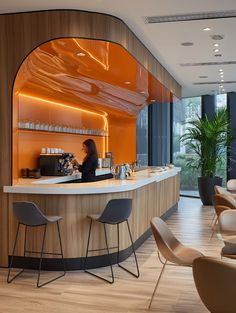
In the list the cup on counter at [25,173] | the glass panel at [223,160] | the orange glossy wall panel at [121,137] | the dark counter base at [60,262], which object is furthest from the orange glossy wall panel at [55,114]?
the glass panel at [223,160]

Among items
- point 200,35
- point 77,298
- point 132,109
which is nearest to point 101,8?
point 200,35

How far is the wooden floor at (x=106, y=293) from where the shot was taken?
379 cm

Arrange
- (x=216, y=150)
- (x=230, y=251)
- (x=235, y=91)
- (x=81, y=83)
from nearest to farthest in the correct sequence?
1. (x=230, y=251)
2. (x=81, y=83)
3. (x=216, y=150)
4. (x=235, y=91)

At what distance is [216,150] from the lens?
10336mm

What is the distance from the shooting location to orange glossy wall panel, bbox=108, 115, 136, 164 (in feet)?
34.1

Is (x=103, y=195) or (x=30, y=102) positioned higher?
(x=30, y=102)

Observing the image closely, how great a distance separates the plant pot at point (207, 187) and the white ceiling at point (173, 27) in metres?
2.82

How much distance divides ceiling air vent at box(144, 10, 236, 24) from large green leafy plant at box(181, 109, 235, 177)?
539 cm

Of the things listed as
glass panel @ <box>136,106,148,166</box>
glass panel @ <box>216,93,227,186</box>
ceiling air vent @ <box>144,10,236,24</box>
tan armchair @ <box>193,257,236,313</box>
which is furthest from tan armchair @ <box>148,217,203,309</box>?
glass panel @ <box>216,93,227,186</box>

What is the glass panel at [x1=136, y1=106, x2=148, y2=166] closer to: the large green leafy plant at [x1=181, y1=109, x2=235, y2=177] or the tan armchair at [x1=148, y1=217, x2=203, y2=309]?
the large green leafy plant at [x1=181, y1=109, x2=235, y2=177]

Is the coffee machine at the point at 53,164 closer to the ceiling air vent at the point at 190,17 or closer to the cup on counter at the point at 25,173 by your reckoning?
the cup on counter at the point at 25,173

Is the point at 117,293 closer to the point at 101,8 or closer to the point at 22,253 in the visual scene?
the point at 22,253

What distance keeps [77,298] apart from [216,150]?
279 inches

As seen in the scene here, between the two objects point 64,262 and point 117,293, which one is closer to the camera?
point 117,293
